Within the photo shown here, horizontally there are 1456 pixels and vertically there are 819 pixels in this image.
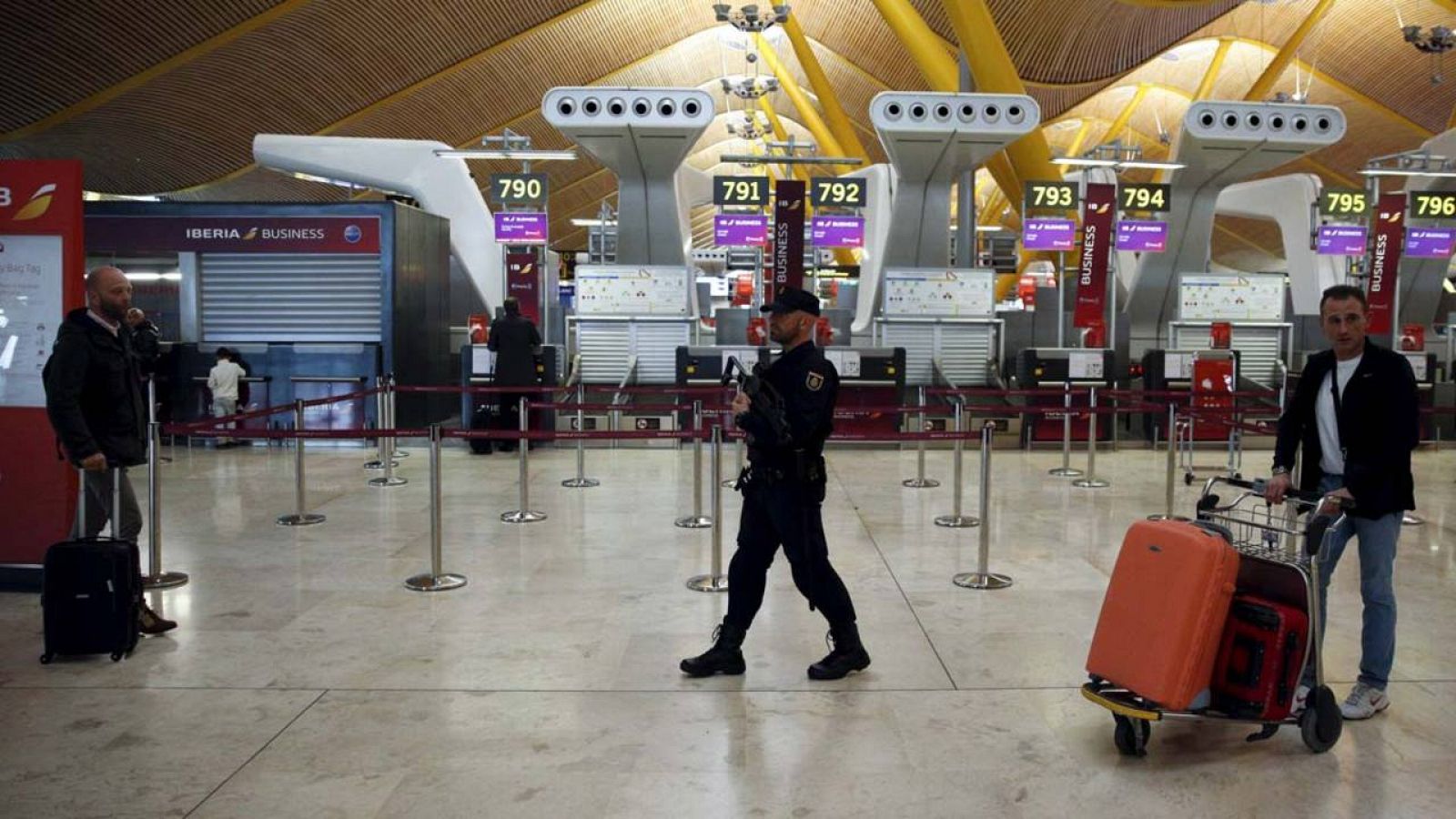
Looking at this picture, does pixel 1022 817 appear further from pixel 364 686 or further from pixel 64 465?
pixel 64 465

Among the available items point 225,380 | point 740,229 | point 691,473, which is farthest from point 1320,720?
point 740,229

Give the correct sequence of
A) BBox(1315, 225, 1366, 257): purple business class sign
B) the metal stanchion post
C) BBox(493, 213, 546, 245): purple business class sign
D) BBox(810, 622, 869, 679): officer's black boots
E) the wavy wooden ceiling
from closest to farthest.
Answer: BBox(810, 622, 869, 679): officer's black boots, the metal stanchion post, BBox(493, 213, 546, 245): purple business class sign, BBox(1315, 225, 1366, 257): purple business class sign, the wavy wooden ceiling

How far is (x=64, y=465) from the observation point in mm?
6309

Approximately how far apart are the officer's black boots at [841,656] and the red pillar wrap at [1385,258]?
14578 mm

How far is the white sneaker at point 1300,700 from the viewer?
4.19 m

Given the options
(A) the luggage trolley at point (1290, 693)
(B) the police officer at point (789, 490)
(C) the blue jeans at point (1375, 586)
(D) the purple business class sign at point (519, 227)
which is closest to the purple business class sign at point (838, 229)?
(D) the purple business class sign at point (519, 227)

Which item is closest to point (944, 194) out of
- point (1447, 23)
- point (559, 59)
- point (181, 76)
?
point (181, 76)

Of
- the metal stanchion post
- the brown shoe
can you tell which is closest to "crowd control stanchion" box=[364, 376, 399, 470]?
the metal stanchion post

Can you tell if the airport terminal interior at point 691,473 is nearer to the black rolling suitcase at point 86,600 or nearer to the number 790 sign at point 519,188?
the black rolling suitcase at point 86,600

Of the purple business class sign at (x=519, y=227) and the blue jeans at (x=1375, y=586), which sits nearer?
the blue jeans at (x=1375, y=586)

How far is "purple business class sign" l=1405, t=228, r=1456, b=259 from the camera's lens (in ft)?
60.1

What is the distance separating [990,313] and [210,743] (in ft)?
43.2

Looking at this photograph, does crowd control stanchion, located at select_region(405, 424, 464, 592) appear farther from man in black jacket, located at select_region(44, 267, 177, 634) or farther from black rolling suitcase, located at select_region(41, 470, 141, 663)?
black rolling suitcase, located at select_region(41, 470, 141, 663)

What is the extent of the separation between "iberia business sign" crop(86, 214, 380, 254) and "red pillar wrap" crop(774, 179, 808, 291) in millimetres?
5107
